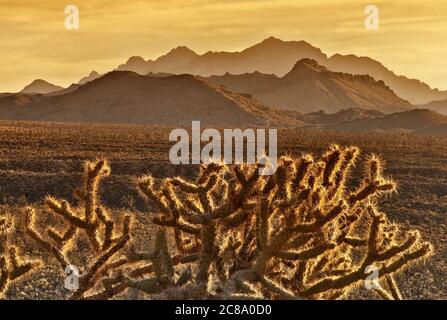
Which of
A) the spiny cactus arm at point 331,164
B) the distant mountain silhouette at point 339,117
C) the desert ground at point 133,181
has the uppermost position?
the distant mountain silhouette at point 339,117

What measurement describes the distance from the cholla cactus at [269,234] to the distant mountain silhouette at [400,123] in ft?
435

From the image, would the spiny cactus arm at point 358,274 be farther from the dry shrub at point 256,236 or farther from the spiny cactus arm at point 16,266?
the spiny cactus arm at point 16,266

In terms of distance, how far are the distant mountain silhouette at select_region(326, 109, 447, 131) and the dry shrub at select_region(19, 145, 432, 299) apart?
5223 inches

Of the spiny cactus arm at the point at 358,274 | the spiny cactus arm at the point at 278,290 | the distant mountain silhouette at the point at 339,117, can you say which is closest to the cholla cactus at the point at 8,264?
the spiny cactus arm at the point at 278,290

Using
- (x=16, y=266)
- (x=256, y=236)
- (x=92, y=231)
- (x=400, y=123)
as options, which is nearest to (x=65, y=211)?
(x=92, y=231)

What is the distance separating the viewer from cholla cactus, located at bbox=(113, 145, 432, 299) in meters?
2.80

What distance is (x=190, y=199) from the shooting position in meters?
3.58

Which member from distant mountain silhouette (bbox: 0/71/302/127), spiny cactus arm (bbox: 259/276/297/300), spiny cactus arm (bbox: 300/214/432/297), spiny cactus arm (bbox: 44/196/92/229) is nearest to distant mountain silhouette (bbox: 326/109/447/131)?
distant mountain silhouette (bbox: 0/71/302/127)

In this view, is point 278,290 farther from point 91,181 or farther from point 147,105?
point 147,105

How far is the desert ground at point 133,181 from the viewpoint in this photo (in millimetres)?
14922

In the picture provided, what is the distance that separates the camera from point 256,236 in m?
3.02

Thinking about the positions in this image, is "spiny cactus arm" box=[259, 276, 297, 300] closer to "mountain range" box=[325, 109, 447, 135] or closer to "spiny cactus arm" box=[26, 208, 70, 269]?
"spiny cactus arm" box=[26, 208, 70, 269]

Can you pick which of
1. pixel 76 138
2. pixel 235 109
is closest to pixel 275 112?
pixel 235 109

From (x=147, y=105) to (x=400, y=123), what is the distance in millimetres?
58813
